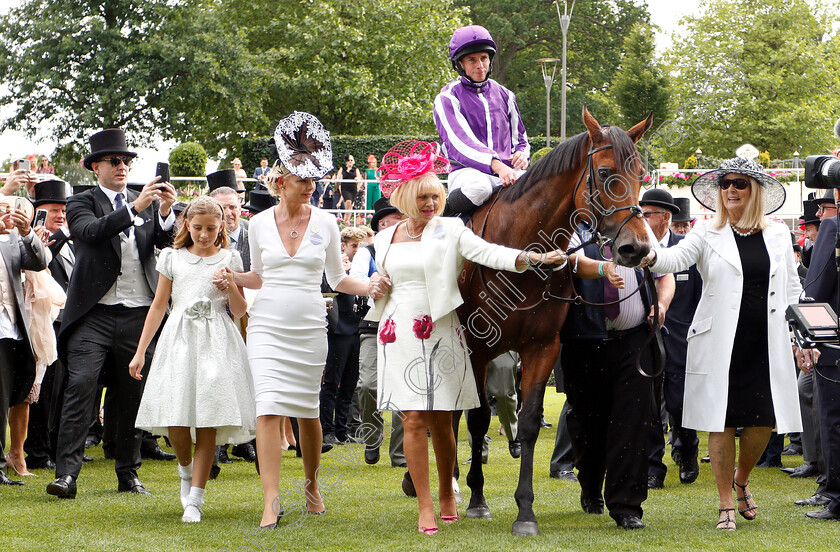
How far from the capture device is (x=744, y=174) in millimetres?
5570

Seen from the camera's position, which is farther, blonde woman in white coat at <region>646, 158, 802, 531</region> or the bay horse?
blonde woman in white coat at <region>646, 158, 802, 531</region>

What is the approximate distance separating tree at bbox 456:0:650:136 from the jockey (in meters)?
36.1

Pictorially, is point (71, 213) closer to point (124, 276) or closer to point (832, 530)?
point (124, 276)

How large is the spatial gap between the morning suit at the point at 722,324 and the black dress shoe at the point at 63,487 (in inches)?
155

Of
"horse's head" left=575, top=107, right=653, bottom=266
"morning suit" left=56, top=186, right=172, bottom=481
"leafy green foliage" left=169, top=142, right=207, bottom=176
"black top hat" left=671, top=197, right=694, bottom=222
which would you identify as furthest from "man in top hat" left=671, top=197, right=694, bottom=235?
"leafy green foliage" left=169, top=142, right=207, bottom=176

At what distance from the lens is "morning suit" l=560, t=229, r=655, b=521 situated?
18.1 ft

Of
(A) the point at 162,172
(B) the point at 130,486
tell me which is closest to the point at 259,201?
(A) the point at 162,172

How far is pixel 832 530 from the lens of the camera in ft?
17.7

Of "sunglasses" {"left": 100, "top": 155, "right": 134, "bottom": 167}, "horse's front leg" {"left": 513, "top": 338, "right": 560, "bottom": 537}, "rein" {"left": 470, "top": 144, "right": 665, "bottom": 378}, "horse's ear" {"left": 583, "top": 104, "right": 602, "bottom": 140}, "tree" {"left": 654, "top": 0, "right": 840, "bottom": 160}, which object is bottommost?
"horse's front leg" {"left": 513, "top": 338, "right": 560, "bottom": 537}

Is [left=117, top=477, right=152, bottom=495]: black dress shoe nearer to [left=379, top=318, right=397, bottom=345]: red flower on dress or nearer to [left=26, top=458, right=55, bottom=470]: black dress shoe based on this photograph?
[left=26, top=458, right=55, bottom=470]: black dress shoe

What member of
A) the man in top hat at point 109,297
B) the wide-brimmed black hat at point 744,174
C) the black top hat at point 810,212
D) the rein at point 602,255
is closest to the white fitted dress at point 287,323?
the rein at point 602,255

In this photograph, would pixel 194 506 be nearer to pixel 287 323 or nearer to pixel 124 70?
pixel 287 323

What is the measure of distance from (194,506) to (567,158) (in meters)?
2.96

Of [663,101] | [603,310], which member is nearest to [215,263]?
[603,310]
